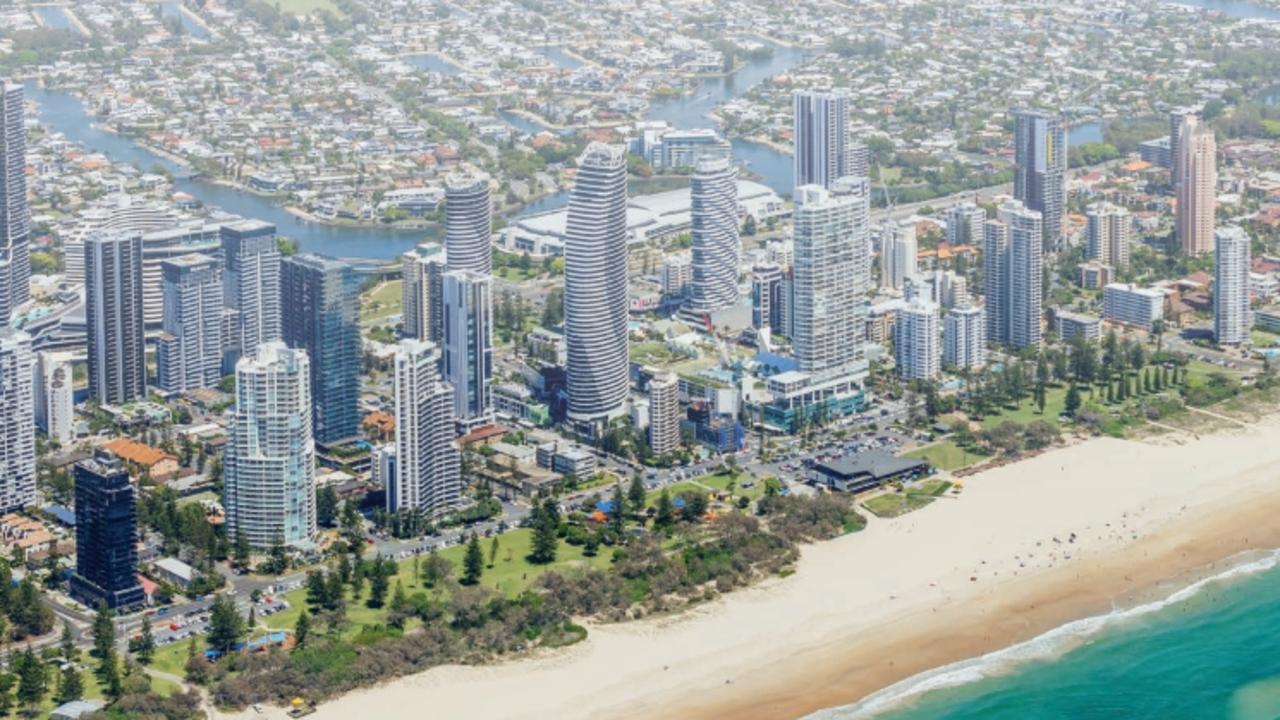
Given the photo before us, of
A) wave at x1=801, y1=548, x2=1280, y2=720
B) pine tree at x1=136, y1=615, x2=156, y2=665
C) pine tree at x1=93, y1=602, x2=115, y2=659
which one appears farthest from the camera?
pine tree at x1=136, y1=615, x2=156, y2=665

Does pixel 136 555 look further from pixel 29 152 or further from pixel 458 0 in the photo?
pixel 458 0

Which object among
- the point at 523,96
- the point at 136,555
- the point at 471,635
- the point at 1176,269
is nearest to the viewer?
the point at 471,635

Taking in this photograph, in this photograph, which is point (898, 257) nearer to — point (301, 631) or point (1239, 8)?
point (301, 631)

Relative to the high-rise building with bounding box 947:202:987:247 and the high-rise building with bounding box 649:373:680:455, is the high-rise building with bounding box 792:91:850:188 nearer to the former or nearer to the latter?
the high-rise building with bounding box 947:202:987:247

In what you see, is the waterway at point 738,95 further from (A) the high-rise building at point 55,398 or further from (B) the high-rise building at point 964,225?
(A) the high-rise building at point 55,398

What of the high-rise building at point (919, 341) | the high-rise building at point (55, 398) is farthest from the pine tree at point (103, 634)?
the high-rise building at point (919, 341)

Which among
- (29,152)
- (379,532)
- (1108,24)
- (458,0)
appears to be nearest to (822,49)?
(1108,24)

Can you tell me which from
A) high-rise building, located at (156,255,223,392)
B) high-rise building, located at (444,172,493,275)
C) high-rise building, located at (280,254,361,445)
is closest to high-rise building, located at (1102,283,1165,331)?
high-rise building, located at (444,172,493,275)
